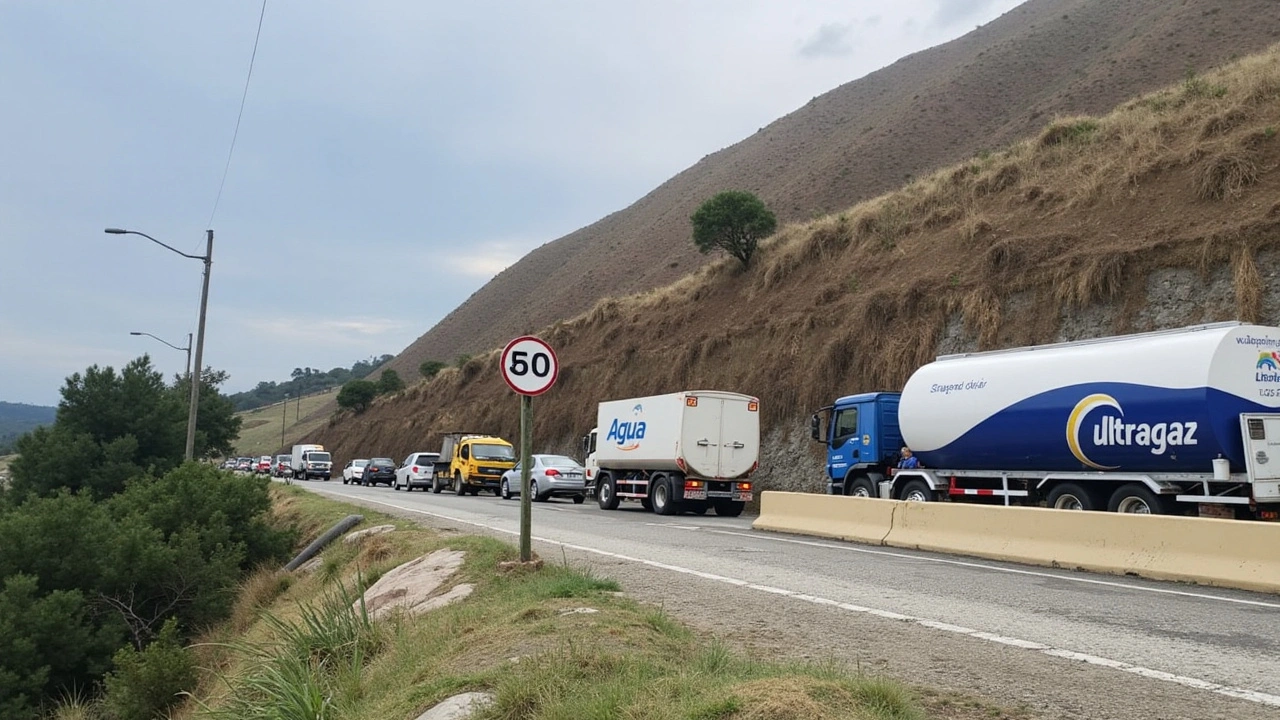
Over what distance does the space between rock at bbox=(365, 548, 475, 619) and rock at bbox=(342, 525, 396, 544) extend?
3987mm

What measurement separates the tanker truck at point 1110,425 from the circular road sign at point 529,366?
10.4m

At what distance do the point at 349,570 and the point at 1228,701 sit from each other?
10951mm

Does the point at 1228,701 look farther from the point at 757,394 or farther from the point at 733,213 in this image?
the point at 733,213

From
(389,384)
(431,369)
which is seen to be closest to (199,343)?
(431,369)

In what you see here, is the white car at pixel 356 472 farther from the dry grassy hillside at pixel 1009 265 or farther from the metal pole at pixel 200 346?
the metal pole at pixel 200 346

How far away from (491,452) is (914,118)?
41.8 metres

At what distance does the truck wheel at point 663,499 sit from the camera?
2370 centimetres

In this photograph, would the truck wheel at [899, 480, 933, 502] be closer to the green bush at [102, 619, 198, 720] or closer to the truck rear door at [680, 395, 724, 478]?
the truck rear door at [680, 395, 724, 478]

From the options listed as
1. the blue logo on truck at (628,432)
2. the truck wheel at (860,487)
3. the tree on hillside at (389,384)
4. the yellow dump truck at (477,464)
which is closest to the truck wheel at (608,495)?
the blue logo on truck at (628,432)

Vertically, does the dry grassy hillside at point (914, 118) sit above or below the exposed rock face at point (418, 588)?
above

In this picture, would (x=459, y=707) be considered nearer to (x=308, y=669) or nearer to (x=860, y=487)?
(x=308, y=669)

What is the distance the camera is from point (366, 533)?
619 inches

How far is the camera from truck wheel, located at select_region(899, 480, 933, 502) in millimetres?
19188

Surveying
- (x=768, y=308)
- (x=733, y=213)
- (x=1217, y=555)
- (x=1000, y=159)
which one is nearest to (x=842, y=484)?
(x=1217, y=555)
